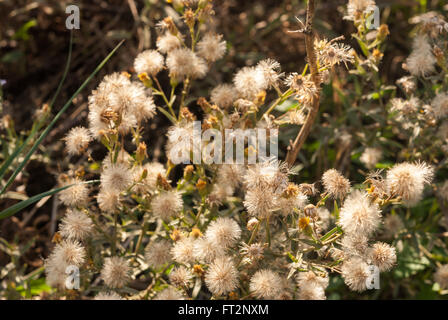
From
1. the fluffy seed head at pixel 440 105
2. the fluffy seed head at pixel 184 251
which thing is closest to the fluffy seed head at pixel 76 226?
the fluffy seed head at pixel 184 251

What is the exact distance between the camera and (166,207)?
150 cm

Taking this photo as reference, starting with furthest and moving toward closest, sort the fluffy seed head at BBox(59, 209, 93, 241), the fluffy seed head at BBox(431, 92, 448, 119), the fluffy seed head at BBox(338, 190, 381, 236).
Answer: the fluffy seed head at BBox(431, 92, 448, 119) < the fluffy seed head at BBox(59, 209, 93, 241) < the fluffy seed head at BBox(338, 190, 381, 236)

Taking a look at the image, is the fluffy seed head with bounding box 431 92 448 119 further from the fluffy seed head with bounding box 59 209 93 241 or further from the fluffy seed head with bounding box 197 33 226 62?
the fluffy seed head with bounding box 59 209 93 241

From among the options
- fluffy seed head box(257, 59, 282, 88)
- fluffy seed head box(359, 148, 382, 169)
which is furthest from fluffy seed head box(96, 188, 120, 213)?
fluffy seed head box(359, 148, 382, 169)

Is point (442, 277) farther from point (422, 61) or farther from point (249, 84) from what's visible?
point (249, 84)

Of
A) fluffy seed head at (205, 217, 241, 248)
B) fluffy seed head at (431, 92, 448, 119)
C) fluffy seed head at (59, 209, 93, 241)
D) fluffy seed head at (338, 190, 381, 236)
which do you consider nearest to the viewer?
fluffy seed head at (338, 190, 381, 236)

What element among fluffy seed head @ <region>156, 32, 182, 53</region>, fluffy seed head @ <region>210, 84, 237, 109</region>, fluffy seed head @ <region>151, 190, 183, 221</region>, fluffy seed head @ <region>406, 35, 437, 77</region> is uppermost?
fluffy seed head @ <region>156, 32, 182, 53</region>

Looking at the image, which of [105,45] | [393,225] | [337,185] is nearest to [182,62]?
[337,185]

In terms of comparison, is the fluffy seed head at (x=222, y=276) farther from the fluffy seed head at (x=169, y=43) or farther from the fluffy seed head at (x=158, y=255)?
the fluffy seed head at (x=169, y=43)

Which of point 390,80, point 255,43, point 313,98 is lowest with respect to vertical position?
point 313,98

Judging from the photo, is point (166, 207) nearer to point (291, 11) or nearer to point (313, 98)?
point (313, 98)

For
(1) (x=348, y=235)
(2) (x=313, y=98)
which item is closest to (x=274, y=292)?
(1) (x=348, y=235)

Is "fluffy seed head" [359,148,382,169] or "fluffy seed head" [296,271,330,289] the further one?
"fluffy seed head" [359,148,382,169]

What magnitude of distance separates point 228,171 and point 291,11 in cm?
135
